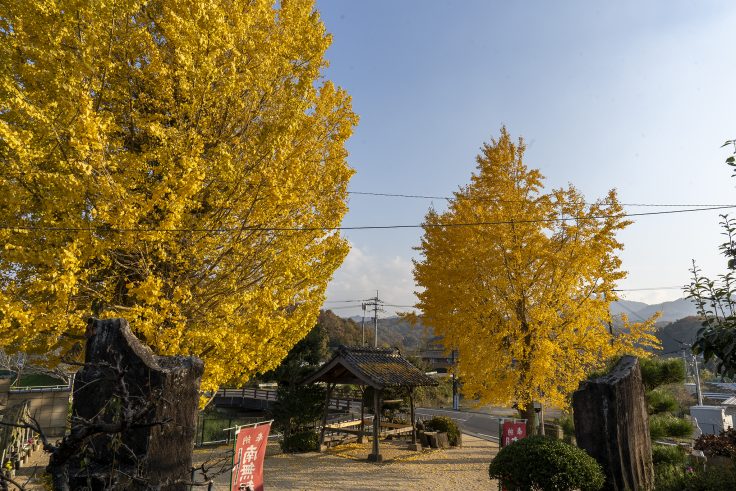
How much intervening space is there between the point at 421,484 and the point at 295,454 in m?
4.97

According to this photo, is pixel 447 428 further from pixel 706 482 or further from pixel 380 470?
pixel 706 482

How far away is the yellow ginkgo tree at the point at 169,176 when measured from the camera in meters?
5.21

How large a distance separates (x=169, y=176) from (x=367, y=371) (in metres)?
9.37

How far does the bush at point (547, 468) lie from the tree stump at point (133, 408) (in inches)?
224

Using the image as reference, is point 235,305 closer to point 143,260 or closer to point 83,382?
point 143,260

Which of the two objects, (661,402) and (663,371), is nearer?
(663,371)

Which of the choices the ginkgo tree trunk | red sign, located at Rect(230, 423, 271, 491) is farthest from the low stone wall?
the ginkgo tree trunk

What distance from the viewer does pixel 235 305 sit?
20.6 ft

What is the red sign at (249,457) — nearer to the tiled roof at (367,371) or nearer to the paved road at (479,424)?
the tiled roof at (367,371)

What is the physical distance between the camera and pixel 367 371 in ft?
43.5

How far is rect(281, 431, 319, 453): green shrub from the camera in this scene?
13.8 meters

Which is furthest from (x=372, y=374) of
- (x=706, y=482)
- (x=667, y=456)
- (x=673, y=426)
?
(x=673, y=426)

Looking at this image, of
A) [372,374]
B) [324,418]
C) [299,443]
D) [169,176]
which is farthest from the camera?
[324,418]

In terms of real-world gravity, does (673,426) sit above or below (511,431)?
below
